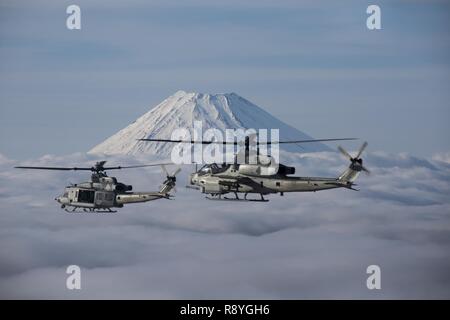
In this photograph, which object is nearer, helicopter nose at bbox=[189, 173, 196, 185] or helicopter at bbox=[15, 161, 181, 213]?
helicopter nose at bbox=[189, 173, 196, 185]

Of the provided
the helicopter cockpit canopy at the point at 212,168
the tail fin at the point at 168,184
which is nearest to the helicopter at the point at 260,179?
the helicopter cockpit canopy at the point at 212,168

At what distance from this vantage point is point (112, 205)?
4528 inches

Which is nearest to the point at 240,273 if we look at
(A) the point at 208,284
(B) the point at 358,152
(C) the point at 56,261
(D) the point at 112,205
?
(A) the point at 208,284

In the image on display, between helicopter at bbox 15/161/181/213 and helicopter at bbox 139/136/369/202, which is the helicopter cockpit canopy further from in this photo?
helicopter at bbox 15/161/181/213

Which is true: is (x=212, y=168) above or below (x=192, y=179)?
above

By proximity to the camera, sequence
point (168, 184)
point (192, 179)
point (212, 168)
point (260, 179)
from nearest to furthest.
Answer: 1. point (260, 179)
2. point (212, 168)
3. point (192, 179)
4. point (168, 184)

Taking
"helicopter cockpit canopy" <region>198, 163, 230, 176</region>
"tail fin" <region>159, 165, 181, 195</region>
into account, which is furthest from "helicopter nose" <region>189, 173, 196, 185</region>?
"tail fin" <region>159, 165, 181, 195</region>

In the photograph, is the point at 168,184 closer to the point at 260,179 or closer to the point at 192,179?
the point at 192,179

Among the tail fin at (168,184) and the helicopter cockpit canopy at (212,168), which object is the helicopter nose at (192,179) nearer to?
the helicopter cockpit canopy at (212,168)

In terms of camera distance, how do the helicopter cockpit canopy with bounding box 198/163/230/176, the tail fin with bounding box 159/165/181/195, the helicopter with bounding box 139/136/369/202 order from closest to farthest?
the helicopter with bounding box 139/136/369/202, the helicopter cockpit canopy with bounding box 198/163/230/176, the tail fin with bounding box 159/165/181/195

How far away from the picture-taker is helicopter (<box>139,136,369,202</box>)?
101625 mm

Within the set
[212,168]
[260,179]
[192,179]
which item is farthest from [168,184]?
[260,179]

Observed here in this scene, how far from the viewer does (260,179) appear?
10425 centimetres

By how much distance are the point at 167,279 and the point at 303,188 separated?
96736 mm
